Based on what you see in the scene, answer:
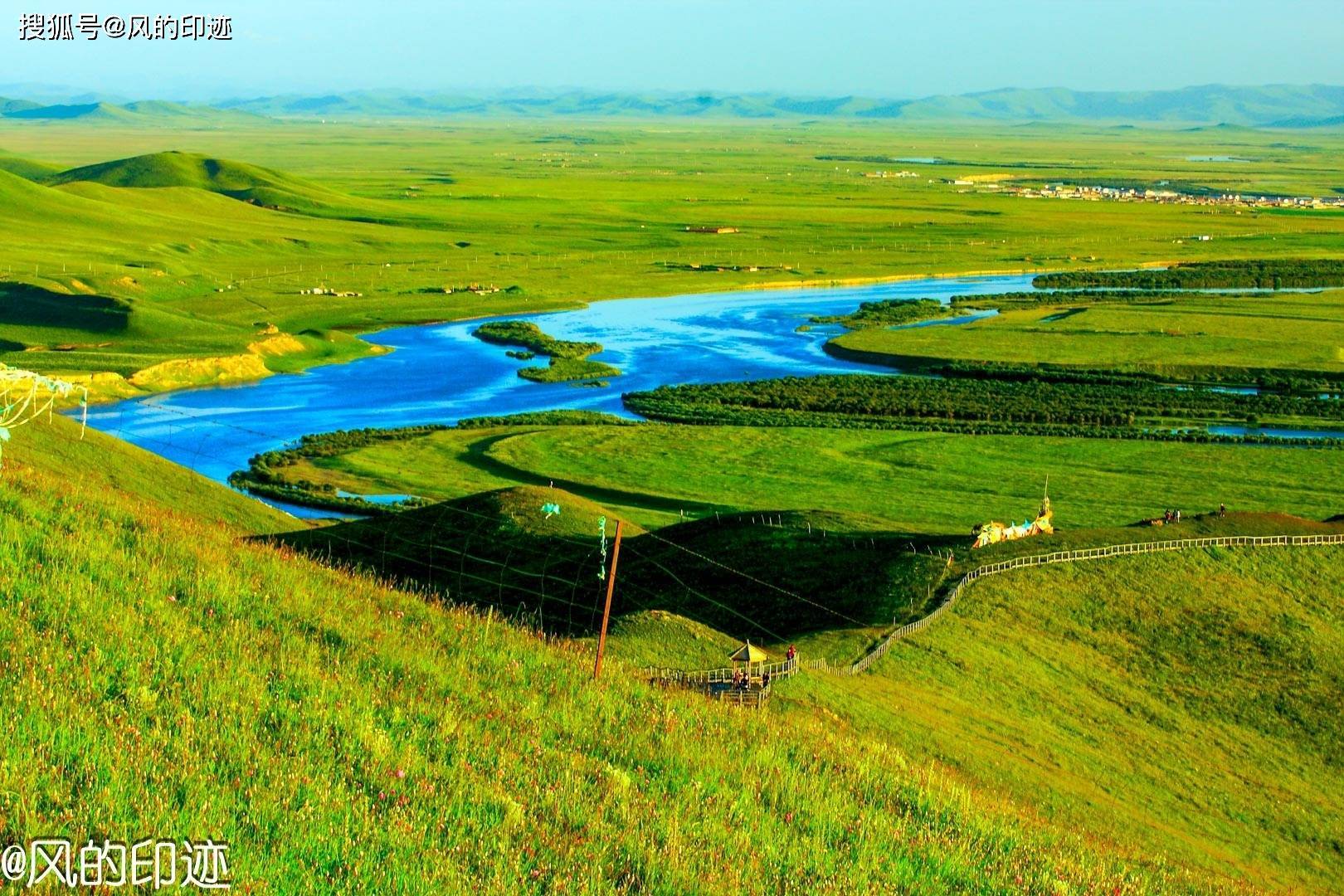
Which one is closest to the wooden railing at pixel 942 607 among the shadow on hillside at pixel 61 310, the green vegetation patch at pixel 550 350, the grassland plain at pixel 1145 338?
the grassland plain at pixel 1145 338

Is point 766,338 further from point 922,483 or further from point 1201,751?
point 1201,751

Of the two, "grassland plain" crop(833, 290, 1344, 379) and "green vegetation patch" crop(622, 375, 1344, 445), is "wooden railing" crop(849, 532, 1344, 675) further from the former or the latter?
"grassland plain" crop(833, 290, 1344, 379)

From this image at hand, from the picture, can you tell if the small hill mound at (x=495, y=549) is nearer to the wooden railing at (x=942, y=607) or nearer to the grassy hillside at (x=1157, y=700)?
the wooden railing at (x=942, y=607)

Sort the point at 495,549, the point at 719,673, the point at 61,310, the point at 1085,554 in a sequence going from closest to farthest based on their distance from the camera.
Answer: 1. the point at 719,673
2. the point at 495,549
3. the point at 1085,554
4. the point at 61,310

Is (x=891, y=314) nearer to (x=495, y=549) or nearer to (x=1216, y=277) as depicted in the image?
(x=1216, y=277)

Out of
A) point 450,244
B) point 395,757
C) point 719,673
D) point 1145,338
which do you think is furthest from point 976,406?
point 450,244

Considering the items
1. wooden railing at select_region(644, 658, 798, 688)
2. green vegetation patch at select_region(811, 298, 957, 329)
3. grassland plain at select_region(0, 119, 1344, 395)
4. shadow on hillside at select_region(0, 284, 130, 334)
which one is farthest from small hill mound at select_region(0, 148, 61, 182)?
wooden railing at select_region(644, 658, 798, 688)
